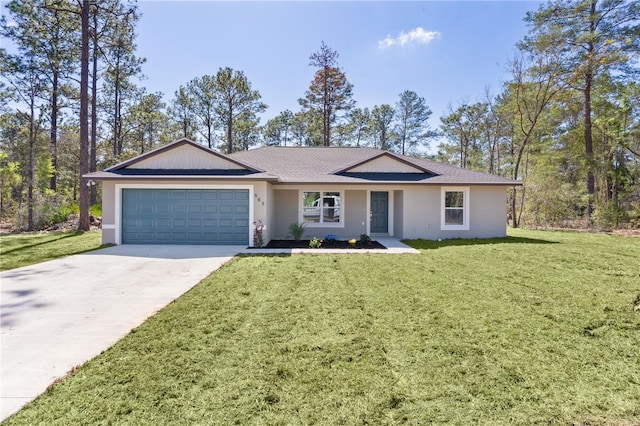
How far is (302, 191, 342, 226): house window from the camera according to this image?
13.3 m

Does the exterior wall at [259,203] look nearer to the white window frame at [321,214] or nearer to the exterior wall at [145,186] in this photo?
the exterior wall at [145,186]

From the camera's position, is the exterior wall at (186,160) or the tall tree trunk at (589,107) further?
the tall tree trunk at (589,107)

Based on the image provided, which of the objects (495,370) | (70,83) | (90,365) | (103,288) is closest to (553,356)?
(495,370)

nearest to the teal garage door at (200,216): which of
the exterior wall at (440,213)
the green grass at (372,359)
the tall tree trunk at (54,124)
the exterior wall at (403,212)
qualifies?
the exterior wall at (403,212)

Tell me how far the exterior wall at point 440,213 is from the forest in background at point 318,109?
7.67 m

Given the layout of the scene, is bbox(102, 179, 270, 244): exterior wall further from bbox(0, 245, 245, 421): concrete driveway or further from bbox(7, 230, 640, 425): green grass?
bbox(7, 230, 640, 425): green grass

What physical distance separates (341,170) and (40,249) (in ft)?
35.5

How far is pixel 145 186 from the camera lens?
1125cm

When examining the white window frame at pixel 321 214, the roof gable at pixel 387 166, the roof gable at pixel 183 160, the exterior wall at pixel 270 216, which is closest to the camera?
the exterior wall at pixel 270 216

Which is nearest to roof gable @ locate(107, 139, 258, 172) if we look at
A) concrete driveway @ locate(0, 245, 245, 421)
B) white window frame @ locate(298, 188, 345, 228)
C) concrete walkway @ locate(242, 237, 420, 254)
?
white window frame @ locate(298, 188, 345, 228)

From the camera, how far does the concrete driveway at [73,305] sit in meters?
3.01

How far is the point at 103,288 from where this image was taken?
5.78m

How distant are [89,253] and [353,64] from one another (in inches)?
952

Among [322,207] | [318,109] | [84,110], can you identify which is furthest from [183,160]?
[318,109]
